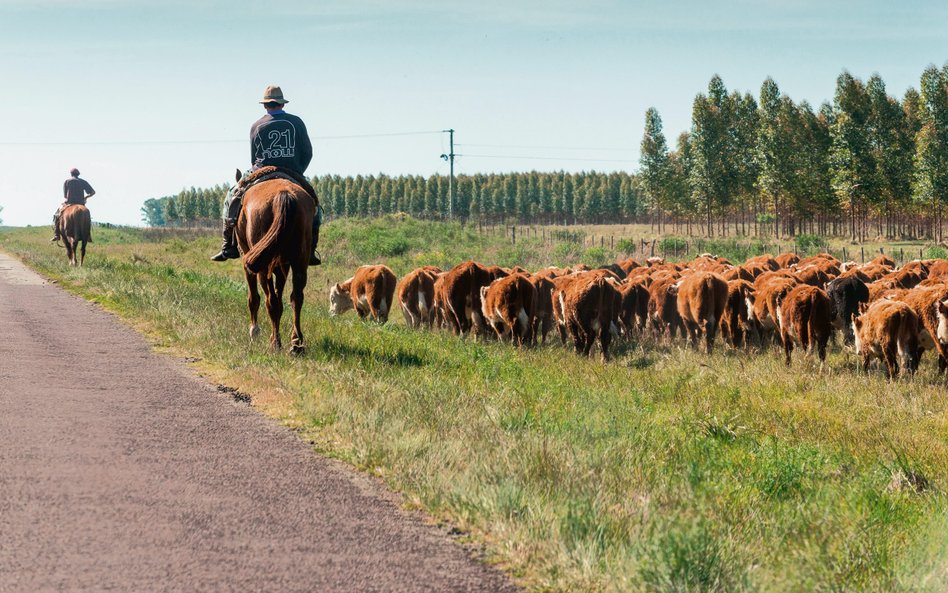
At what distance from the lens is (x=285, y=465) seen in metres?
6.38

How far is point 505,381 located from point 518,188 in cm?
15416

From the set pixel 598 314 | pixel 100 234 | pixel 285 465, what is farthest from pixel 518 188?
pixel 285 465

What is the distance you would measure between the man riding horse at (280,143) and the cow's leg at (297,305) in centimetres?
78

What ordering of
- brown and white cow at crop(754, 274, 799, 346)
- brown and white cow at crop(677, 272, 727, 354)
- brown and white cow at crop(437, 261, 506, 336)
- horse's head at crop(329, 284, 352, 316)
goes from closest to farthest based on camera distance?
brown and white cow at crop(754, 274, 799, 346) → brown and white cow at crop(437, 261, 506, 336) → brown and white cow at crop(677, 272, 727, 354) → horse's head at crop(329, 284, 352, 316)

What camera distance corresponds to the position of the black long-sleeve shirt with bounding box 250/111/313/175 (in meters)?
12.7

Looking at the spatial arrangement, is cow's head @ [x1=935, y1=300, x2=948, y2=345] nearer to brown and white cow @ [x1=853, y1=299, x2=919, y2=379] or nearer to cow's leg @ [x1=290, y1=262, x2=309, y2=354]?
brown and white cow @ [x1=853, y1=299, x2=919, y2=379]

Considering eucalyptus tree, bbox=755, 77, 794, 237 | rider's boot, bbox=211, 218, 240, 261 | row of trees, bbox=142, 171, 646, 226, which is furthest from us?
row of trees, bbox=142, 171, 646, 226

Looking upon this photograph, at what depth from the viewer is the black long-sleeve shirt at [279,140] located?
12672mm

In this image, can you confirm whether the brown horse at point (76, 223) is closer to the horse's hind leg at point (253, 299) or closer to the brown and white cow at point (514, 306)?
the brown and white cow at point (514, 306)

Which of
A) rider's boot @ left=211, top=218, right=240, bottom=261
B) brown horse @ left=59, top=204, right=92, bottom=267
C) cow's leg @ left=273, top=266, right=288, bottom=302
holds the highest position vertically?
brown horse @ left=59, top=204, right=92, bottom=267

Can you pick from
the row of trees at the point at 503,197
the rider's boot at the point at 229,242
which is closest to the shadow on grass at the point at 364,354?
the rider's boot at the point at 229,242

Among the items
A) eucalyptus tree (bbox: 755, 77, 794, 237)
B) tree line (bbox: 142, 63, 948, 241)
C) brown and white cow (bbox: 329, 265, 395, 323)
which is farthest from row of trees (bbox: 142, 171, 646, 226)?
brown and white cow (bbox: 329, 265, 395, 323)

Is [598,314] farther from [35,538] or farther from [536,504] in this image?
[35,538]

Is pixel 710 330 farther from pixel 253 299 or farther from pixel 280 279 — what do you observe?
pixel 280 279
